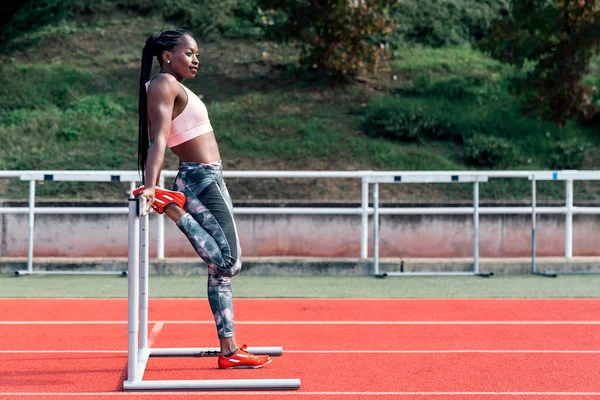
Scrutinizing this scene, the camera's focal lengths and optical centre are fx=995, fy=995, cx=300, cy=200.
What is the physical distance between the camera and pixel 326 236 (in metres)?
14.8

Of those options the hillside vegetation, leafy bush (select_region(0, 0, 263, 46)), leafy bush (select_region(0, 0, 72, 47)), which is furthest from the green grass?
leafy bush (select_region(0, 0, 263, 46))

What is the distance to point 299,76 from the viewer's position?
2323 cm

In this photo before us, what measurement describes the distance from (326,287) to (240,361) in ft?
15.9

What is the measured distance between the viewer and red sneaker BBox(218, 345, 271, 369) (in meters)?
6.41

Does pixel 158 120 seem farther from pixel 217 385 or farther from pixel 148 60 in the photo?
pixel 217 385

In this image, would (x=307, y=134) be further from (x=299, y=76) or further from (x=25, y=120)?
(x=25, y=120)

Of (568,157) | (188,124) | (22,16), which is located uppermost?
(22,16)

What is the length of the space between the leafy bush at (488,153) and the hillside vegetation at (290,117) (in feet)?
0.08

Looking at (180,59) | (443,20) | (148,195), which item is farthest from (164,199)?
(443,20)

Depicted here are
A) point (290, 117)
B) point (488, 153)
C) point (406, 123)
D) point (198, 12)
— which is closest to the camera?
point (488, 153)

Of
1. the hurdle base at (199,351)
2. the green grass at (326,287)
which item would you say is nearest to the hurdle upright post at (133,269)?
the hurdle base at (199,351)

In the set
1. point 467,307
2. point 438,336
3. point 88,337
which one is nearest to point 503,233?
point 467,307

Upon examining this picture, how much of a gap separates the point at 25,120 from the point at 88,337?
44.9 feet

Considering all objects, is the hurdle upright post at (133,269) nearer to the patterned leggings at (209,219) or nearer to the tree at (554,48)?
the patterned leggings at (209,219)
